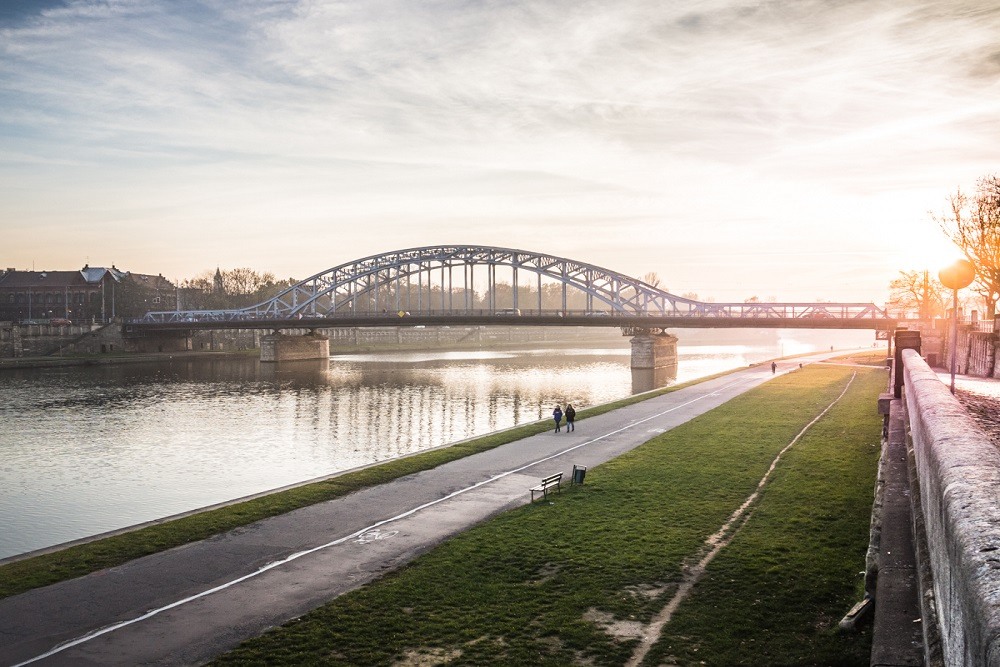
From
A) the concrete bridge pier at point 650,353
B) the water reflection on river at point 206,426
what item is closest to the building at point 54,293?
the water reflection on river at point 206,426

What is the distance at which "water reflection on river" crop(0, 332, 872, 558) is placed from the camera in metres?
25.6

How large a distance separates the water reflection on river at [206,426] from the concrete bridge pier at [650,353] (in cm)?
713

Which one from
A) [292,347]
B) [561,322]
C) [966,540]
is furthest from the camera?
[292,347]

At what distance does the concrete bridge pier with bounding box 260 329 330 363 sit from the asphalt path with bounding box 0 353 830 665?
304ft

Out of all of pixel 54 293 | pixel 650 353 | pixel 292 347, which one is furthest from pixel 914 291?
pixel 54 293

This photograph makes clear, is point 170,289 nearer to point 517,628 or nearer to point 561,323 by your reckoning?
point 561,323

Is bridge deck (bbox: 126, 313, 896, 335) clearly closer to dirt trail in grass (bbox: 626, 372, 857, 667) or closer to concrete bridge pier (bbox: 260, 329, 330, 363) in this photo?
concrete bridge pier (bbox: 260, 329, 330, 363)

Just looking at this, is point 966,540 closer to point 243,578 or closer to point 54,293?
point 243,578

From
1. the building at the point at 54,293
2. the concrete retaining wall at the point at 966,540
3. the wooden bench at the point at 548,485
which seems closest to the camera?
the concrete retaining wall at the point at 966,540

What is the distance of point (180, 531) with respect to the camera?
18453 mm

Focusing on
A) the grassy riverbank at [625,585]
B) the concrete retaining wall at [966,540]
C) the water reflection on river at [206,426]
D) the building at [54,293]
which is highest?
the building at [54,293]

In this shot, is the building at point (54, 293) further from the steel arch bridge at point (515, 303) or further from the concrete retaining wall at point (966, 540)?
the concrete retaining wall at point (966, 540)

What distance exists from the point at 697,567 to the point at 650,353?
257 feet

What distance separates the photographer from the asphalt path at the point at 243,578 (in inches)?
470
